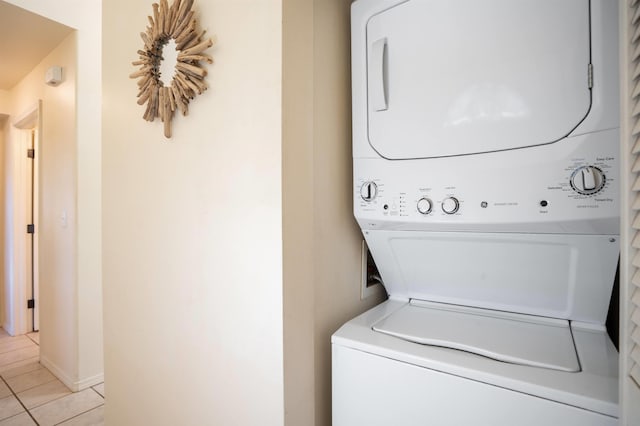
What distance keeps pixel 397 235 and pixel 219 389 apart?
804mm

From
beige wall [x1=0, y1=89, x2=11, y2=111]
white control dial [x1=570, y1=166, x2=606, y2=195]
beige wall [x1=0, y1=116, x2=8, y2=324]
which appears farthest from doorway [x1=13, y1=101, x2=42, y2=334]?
white control dial [x1=570, y1=166, x2=606, y2=195]

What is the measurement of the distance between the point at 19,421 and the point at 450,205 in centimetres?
288

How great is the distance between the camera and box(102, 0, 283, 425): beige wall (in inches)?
37.8

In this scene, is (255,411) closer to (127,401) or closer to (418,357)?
(418,357)

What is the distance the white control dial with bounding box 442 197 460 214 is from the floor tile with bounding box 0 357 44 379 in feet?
11.8

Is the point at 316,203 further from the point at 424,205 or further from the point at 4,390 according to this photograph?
the point at 4,390

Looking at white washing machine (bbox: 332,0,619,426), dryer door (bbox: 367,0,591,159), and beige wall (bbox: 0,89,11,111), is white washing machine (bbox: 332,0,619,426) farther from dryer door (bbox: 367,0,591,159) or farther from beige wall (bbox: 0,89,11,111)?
beige wall (bbox: 0,89,11,111)

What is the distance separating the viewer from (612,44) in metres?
0.76

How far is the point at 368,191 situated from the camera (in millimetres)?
1134

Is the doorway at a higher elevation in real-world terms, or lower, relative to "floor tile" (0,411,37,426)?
higher

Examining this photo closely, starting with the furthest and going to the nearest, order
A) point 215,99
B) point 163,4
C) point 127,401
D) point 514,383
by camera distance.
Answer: point 127,401, point 163,4, point 215,99, point 514,383

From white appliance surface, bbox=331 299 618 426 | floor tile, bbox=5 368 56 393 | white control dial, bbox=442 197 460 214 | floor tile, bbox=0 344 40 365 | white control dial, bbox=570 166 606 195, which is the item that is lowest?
floor tile, bbox=5 368 56 393

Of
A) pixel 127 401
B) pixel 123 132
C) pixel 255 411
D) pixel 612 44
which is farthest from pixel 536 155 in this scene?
pixel 127 401

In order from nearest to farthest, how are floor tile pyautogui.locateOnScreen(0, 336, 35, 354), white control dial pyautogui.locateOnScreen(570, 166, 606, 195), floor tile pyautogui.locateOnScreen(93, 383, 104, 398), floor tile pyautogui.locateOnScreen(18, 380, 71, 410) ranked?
A: white control dial pyautogui.locateOnScreen(570, 166, 606, 195), floor tile pyautogui.locateOnScreen(18, 380, 71, 410), floor tile pyautogui.locateOnScreen(93, 383, 104, 398), floor tile pyautogui.locateOnScreen(0, 336, 35, 354)
